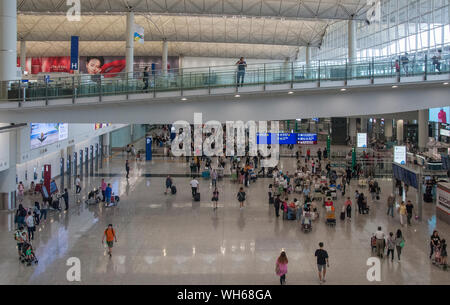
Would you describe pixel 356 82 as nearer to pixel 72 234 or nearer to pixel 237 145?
pixel 72 234

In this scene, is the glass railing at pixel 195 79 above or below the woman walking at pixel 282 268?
above

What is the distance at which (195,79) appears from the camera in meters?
21.1

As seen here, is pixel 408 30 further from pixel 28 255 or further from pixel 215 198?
pixel 28 255

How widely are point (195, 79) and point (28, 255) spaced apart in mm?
10148

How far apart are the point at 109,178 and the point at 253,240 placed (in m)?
17.0

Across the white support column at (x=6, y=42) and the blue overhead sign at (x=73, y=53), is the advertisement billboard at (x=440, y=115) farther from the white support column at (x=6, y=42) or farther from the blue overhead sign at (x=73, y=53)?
the white support column at (x=6, y=42)

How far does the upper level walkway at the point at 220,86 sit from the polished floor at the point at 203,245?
14.2ft

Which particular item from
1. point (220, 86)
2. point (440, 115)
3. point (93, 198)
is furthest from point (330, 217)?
point (440, 115)

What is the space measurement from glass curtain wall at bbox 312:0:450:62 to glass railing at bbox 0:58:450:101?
9129mm

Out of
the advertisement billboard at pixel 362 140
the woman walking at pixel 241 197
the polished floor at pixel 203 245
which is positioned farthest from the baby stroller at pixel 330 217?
the advertisement billboard at pixel 362 140

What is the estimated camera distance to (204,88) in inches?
829

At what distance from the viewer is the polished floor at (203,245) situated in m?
13.4

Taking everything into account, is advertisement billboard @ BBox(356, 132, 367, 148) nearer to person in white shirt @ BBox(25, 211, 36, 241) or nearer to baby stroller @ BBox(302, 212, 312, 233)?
baby stroller @ BBox(302, 212, 312, 233)
